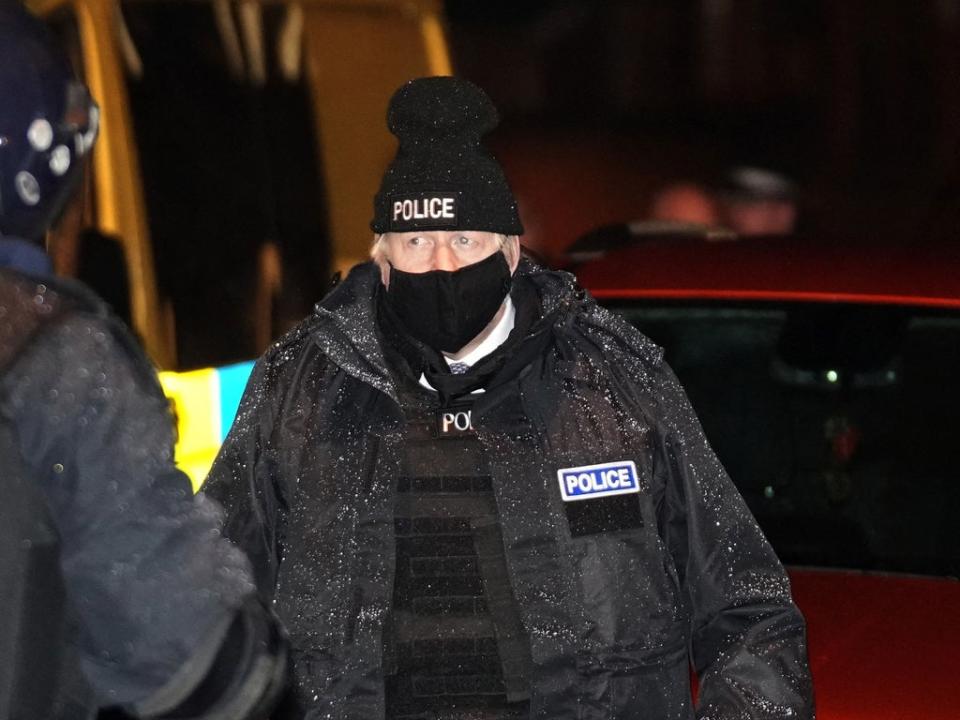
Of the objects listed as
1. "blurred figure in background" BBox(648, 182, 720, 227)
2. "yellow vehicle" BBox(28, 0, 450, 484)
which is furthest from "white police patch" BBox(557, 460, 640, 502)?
"blurred figure in background" BBox(648, 182, 720, 227)

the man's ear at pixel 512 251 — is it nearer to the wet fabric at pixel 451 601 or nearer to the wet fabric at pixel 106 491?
the wet fabric at pixel 451 601

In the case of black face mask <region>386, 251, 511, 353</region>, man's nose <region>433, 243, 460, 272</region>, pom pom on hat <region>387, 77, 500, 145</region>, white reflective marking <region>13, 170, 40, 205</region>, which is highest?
white reflective marking <region>13, 170, 40, 205</region>

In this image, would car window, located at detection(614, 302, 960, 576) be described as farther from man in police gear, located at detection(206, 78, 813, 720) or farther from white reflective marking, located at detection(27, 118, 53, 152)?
white reflective marking, located at detection(27, 118, 53, 152)

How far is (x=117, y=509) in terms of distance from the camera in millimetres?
1554

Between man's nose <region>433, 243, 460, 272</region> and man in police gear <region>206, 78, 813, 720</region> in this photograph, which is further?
man's nose <region>433, 243, 460, 272</region>

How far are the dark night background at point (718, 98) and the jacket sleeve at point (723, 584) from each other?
44.9ft

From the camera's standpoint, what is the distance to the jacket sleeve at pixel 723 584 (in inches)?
98.6

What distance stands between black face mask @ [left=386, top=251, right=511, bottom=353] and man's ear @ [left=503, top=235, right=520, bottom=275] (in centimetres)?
4

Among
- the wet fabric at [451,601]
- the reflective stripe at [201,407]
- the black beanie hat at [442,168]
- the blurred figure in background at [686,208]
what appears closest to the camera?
the wet fabric at [451,601]

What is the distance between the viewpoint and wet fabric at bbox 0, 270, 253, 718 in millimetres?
1526

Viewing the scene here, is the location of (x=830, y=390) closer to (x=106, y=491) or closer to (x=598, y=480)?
(x=598, y=480)

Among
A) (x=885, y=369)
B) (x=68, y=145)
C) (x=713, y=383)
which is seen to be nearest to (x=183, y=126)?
(x=713, y=383)

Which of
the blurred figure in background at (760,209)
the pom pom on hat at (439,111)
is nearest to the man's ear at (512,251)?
the pom pom on hat at (439,111)

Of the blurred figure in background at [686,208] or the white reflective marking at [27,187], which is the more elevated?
the white reflective marking at [27,187]
